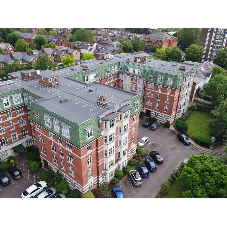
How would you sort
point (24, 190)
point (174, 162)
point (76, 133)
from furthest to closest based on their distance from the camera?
1. point (174, 162)
2. point (24, 190)
3. point (76, 133)

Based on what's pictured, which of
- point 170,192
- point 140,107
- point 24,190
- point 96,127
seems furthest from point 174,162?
point 24,190

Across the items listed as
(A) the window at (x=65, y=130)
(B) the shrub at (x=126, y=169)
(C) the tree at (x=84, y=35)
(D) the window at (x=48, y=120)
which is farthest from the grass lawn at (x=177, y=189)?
(C) the tree at (x=84, y=35)

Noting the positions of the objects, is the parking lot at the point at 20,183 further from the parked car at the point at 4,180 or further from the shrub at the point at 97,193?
the shrub at the point at 97,193

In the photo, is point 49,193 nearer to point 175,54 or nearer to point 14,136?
point 14,136

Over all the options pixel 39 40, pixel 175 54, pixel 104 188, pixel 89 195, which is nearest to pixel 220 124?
pixel 104 188

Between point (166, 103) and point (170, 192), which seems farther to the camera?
point (166, 103)

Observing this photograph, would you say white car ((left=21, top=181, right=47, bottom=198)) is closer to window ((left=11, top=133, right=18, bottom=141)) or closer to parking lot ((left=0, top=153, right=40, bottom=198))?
parking lot ((left=0, top=153, right=40, bottom=198))

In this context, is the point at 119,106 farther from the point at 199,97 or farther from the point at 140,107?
the point at 199,97
